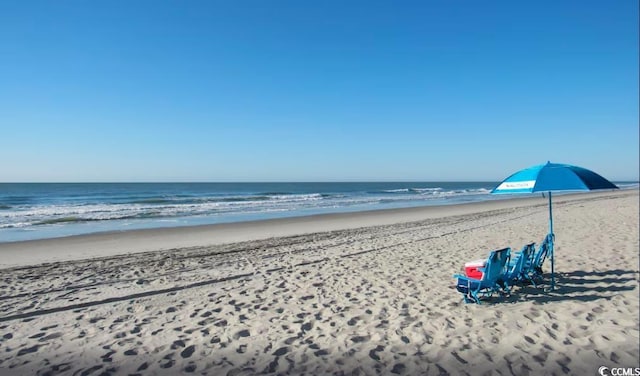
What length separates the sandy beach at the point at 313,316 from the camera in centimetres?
388

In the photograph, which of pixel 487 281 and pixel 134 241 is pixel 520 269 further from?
pixel 134 241

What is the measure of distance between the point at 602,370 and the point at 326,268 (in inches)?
191

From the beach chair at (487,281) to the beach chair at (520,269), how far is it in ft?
0.35

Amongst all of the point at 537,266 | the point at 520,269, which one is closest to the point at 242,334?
the point at 520,269

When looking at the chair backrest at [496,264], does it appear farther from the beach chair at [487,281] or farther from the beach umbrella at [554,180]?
the beach umbrella at [554,180]

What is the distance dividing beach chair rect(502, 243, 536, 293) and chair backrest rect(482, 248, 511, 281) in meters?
0.14

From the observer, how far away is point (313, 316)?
5.07 meters

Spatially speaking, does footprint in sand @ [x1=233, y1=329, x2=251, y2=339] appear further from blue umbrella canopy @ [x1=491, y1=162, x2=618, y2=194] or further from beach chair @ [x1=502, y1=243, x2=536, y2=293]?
blue umbrella canopy @ [x1=491, y1=162, x2=618, y2=194]

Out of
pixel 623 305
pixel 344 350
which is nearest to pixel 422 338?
pixel 344 350

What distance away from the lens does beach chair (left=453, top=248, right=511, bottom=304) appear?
539 cm

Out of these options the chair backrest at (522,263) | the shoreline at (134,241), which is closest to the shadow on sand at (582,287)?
the chair backrest at (522,263)

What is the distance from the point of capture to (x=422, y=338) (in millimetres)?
4332

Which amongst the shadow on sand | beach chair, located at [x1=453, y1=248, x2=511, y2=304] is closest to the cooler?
beach chair, located at [x1=453, y1=248, x2=511, y2=304]

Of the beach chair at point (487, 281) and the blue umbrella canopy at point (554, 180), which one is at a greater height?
the blue umbrella canopy at point (554, 180)
